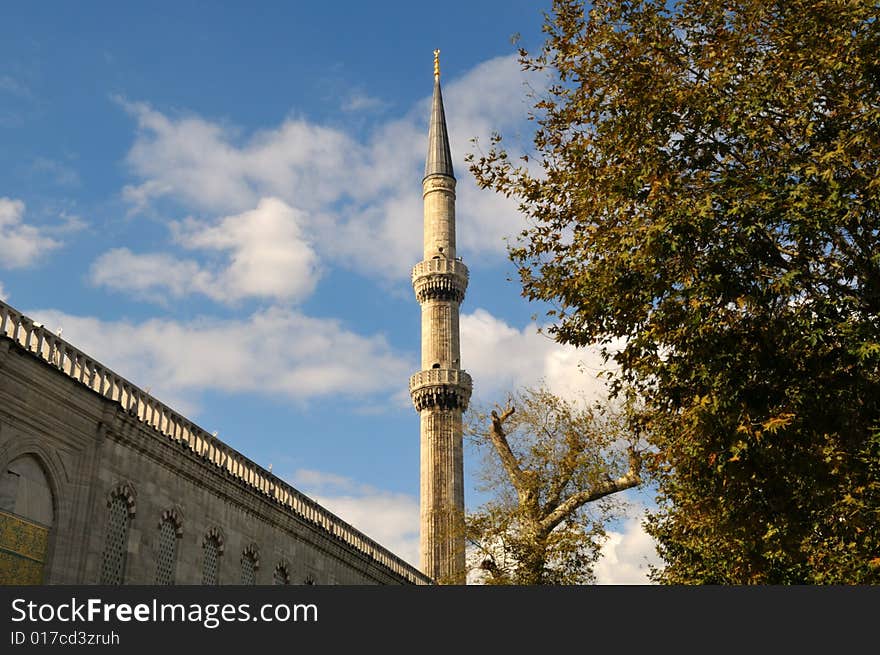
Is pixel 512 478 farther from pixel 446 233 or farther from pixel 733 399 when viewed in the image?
pixel 446 233

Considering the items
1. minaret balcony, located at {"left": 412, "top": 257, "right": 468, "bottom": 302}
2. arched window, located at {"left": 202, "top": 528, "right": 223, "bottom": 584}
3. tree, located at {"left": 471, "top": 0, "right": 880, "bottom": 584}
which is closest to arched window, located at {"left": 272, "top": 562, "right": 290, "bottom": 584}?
arched window, located at {"left": 202, "top": 528, "right": 223, "bottom": 584}

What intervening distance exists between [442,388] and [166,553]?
25796mm

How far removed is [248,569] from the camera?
26.5 m

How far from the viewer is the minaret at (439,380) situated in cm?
4597

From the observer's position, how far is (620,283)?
14.9 m

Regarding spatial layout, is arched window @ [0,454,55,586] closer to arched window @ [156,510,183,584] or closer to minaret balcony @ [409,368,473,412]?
arched window @ [156,510,183,584]

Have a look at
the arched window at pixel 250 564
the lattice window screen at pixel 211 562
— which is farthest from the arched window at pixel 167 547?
the arched window at pixel 250 564

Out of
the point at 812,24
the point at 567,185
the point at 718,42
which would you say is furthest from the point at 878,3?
the point at 567,185

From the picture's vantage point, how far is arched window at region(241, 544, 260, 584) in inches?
1030

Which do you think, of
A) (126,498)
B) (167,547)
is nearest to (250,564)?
(167,547)

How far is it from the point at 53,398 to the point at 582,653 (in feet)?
38.3

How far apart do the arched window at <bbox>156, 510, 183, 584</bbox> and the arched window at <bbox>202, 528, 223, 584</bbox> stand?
124cm

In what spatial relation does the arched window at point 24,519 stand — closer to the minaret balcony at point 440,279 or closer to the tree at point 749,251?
the tree at point 749,251

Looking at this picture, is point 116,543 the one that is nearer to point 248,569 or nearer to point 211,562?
point 211,562
